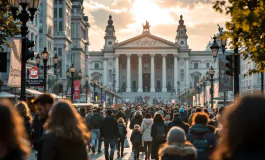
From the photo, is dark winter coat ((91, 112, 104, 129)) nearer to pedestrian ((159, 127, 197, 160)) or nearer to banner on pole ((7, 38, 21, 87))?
banner on pole ((7, 38, 21, 87))

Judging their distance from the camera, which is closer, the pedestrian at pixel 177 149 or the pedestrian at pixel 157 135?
the pedestrian at pixel 177 149

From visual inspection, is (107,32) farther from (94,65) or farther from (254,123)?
(254,123)

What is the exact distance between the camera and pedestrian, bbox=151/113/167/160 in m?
15.5

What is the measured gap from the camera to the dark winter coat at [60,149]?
6062 millimetres

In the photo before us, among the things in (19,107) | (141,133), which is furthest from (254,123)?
(141,133)

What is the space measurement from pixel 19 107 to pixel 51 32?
73.7 m

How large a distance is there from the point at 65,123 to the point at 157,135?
9.60m

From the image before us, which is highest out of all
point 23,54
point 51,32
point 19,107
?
point 51,32

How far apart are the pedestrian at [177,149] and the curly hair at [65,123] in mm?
1562

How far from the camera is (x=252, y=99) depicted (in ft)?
13.5

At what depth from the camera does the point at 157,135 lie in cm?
1573

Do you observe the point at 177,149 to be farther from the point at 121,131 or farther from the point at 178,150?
the point at 121,131

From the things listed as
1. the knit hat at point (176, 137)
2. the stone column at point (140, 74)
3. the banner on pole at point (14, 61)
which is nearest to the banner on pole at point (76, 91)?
the banner on pole at point (14, 61)

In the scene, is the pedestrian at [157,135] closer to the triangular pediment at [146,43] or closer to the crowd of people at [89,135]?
the crowd of people at [89,135]
